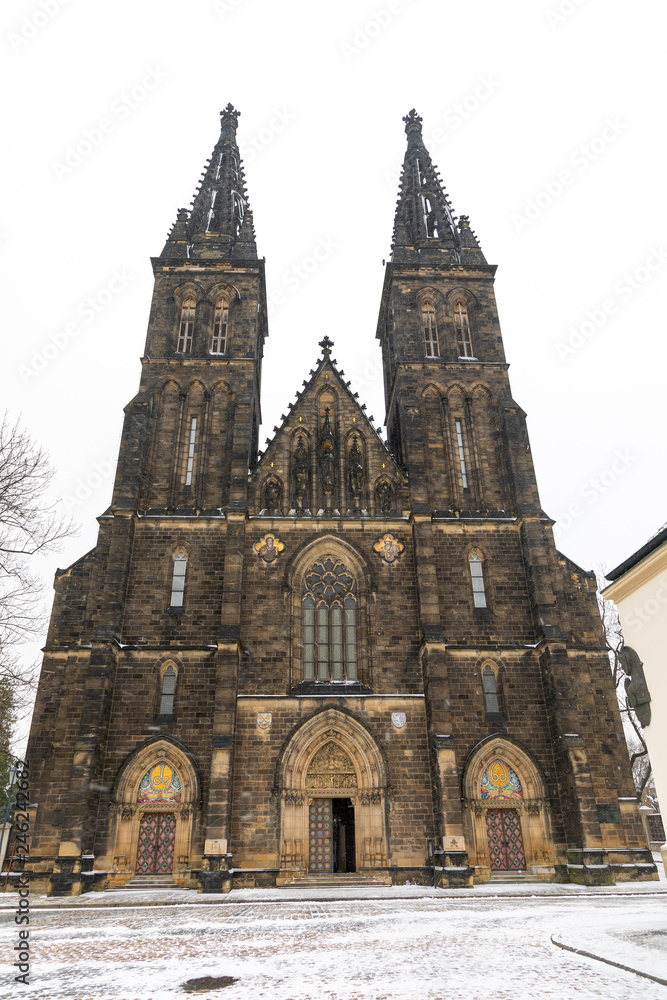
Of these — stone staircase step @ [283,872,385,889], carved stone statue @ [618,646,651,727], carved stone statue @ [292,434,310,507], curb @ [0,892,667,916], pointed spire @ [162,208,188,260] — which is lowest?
curb @ [0,892,667,916]

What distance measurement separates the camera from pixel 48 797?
66.0 feet

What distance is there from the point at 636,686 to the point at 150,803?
16.5 m

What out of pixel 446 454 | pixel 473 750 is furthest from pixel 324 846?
pixel 446 454

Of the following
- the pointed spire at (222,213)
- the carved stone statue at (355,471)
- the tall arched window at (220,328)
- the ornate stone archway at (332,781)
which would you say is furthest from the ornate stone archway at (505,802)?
the pointed spire at (222,213)

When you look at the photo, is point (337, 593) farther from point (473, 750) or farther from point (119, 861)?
point (119, 861)

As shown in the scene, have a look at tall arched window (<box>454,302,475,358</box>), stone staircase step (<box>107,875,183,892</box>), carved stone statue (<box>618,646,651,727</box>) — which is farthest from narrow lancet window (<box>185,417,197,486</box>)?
carved stone statue (<box>618,646,651,727</box>)

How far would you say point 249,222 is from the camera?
105 ft

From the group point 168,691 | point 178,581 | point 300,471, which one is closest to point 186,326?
point 300,471

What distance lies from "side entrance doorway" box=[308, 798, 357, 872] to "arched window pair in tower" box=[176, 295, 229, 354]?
17.9 m

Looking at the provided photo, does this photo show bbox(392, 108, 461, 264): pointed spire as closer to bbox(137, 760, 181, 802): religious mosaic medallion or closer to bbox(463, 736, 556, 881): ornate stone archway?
bbox(463, 736, 556, 881): ornate stone archway

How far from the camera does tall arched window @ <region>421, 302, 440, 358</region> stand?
29.2 meters

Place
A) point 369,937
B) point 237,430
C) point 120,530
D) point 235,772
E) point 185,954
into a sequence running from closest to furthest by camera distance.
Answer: point 185,954 → point 369,937 → point 235,772 → point 120,530 → point 237,430

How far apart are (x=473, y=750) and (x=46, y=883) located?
12964 mm

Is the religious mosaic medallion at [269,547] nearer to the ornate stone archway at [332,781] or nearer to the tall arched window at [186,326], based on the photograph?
the ornate stone archway at [332,781]
